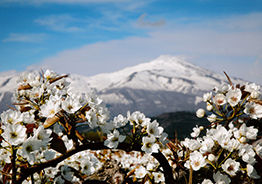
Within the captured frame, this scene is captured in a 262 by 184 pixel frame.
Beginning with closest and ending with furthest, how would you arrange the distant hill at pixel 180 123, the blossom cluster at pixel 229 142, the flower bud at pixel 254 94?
the blossom cluster at pixel 229 142 → the flower bud at pixel 254 94 → the distant hill at pixel 180 123

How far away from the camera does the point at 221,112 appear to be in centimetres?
168

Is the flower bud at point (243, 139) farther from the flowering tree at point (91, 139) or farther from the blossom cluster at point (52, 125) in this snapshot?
the blossom cluster at point (52, 125)

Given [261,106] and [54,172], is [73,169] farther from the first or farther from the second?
[261,106]

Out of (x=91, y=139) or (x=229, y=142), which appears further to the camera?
(x=91, y=139)

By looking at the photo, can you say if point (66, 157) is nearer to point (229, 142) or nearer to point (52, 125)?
point (52, 125)

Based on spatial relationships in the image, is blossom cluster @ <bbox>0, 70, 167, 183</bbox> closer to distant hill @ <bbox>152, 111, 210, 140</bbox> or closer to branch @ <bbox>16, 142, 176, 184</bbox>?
branch @ <bbox>16, 142, 176, 184</bbox>

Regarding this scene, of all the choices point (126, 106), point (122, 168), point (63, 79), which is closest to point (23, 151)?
point (63, 79)

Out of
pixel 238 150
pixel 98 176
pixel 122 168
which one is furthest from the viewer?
pixel 122 168

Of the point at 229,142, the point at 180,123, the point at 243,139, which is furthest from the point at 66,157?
the point at 180,123

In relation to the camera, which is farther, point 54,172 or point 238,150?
point 54,172

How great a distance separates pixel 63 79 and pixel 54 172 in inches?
32.7

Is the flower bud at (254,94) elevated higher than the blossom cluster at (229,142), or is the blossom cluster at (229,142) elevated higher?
the flower bud at (254,94)

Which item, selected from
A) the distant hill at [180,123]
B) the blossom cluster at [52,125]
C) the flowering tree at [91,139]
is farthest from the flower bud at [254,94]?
the distant hill at [180,123]

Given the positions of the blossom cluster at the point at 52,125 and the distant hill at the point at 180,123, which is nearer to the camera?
the blossom cluster at the point at 52,125
